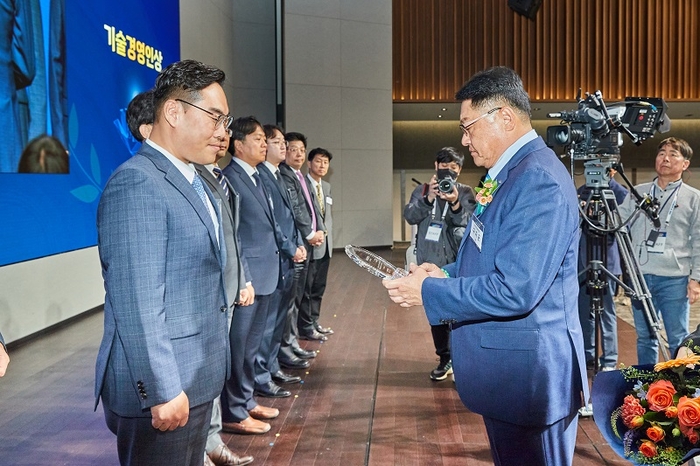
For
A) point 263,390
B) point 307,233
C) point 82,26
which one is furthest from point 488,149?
point 82,26

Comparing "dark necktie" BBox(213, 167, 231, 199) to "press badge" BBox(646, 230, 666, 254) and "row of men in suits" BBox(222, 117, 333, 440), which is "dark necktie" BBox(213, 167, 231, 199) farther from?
"press badge" BBox(646, 230, 666, 254)

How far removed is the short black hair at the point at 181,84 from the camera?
1518 mm

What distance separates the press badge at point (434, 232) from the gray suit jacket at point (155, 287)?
2.34 m

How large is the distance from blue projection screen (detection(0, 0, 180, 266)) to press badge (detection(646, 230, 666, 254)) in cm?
423

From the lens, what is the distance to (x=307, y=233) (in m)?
4.50

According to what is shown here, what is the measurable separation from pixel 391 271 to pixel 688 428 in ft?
2.93

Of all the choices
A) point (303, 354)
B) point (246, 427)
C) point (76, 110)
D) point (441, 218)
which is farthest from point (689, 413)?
point (76, 110)

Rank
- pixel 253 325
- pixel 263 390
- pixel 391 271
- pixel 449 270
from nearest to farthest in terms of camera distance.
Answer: pixel 391 271 < pixel 449 270 < pixel 253 325 < pixel 263 390

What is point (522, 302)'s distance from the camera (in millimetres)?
1384

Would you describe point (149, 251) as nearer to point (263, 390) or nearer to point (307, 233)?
point (263, 390)

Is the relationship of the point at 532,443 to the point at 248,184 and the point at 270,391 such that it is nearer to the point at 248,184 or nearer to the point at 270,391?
the point at 248,184

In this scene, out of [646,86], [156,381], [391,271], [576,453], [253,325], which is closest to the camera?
[156,381]

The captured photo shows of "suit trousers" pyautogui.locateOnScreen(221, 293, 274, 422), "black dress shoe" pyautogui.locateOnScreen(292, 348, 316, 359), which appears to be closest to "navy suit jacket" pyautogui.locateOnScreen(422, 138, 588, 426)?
"suit trousers" pyautogui.locateOnScreen(221, 293, 274, 422)

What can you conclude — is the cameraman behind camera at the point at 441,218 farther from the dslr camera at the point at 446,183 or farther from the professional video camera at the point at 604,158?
the professional video camera at the point at 604,158
